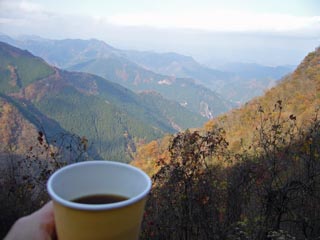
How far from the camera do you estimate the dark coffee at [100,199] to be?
32.0 inches

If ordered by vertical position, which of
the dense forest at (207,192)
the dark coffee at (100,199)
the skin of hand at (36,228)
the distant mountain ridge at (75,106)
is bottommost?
the distant mountain ridge at (75,106)

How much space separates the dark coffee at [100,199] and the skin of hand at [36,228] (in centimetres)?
10

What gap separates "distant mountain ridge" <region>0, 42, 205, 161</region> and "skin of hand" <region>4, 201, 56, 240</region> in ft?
274

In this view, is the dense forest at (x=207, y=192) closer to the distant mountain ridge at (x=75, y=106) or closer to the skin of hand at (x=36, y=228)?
the skin of hand at (x=36, y=228)

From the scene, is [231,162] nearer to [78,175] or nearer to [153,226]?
[153,226]

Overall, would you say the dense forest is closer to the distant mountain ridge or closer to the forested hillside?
the forested hillside

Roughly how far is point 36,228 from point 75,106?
11415 centimetres

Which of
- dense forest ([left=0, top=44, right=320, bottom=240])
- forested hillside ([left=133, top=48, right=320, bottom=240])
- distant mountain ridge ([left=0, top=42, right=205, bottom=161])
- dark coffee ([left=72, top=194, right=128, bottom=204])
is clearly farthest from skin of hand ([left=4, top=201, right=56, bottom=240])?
distant mountain ridge ([left=0, top=42, right=205, bottom=161])

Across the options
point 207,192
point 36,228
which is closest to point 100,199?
point 36,228

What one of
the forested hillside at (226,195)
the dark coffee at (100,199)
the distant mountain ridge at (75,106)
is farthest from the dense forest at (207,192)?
the distant mountain ridge at (75,106)

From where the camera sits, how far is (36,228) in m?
0.81

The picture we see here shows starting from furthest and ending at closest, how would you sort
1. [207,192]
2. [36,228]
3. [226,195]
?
[226,195] → [207,192] → [36,228]

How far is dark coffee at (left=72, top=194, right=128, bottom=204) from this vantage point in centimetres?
81

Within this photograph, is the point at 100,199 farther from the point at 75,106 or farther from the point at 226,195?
the point at 75,106
